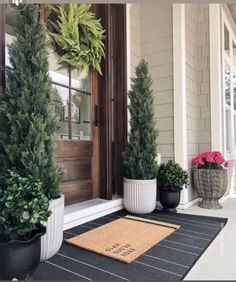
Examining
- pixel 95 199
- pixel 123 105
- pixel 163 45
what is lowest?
pixel 95 199

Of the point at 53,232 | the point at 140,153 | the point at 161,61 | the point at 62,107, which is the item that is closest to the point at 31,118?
the point at 53,232

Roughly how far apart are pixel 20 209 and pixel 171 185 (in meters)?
2.10

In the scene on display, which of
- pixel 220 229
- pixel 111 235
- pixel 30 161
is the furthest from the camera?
pixel 220 229

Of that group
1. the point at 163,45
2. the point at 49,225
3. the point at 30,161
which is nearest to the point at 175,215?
the point at 49,225

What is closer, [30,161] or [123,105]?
[30,161]

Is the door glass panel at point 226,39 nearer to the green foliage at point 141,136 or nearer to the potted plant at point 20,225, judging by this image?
the green foliage at point 141,136

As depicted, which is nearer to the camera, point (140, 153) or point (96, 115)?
point (140, 153)

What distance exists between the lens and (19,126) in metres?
1.79

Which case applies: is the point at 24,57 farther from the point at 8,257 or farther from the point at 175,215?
the point at 175,215

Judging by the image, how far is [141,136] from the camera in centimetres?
313

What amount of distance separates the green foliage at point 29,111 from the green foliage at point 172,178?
1654 mm

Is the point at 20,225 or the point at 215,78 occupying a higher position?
the point at 215,78

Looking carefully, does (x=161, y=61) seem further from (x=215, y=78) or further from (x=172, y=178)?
(x=172, y=178)

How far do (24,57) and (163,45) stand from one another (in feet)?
7.82
